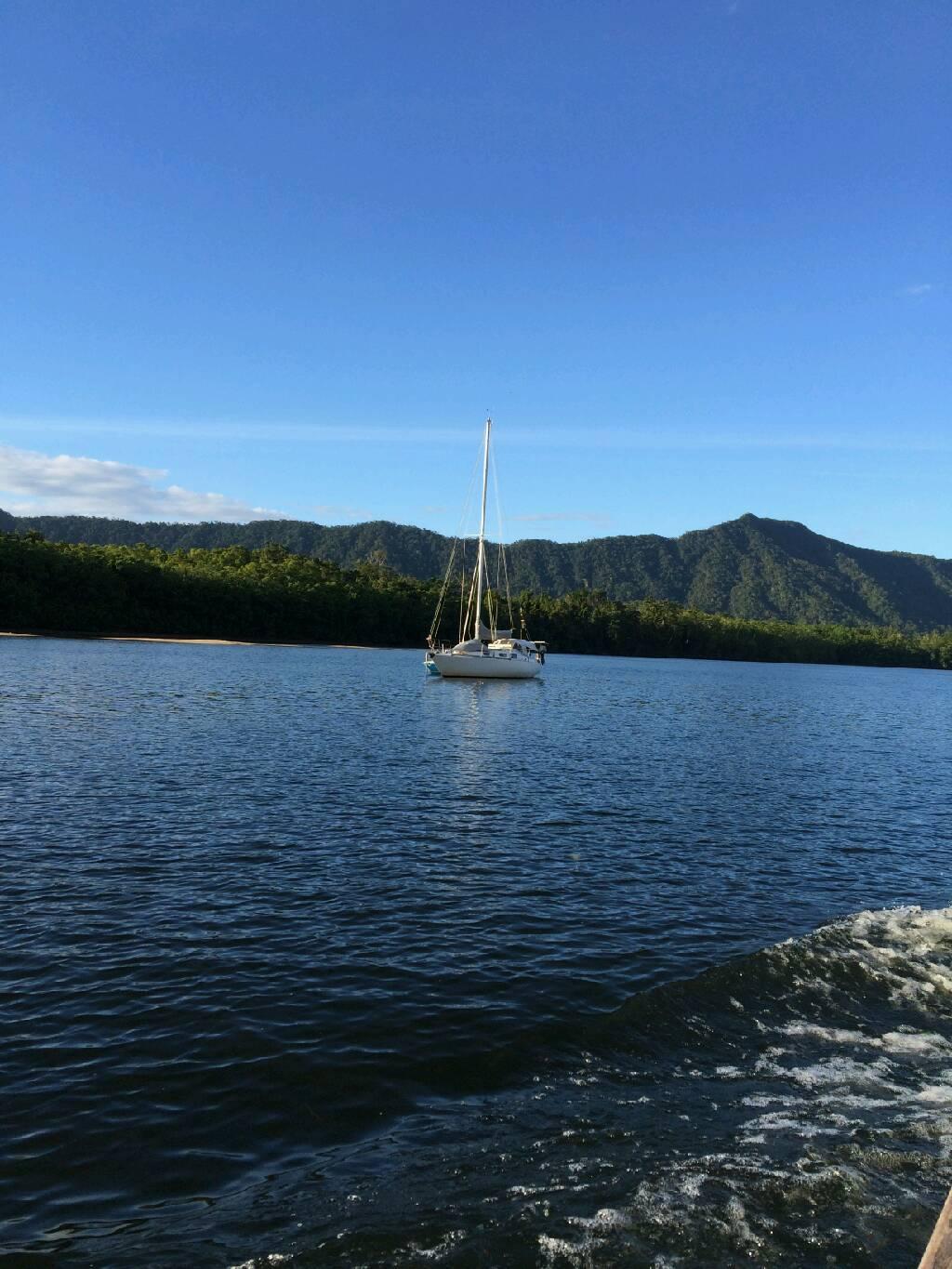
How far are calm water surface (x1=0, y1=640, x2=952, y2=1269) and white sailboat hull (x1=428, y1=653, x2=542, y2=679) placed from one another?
178 feet

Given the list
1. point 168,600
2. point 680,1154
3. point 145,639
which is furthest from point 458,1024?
point 168,600

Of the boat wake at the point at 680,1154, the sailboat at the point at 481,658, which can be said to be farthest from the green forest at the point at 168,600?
the boat wake at the point at 680,1154

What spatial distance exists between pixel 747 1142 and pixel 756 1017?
395 cm

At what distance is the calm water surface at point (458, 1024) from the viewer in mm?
8289

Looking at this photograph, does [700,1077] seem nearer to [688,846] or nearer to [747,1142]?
[747,1142]

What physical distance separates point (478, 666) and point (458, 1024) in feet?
243

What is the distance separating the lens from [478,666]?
8644cm

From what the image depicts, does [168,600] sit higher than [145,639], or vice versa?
[168,600]

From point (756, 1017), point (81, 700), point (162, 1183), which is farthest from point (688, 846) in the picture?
point (81, 700)

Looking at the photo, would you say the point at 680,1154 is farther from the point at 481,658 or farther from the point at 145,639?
the point at 145,639

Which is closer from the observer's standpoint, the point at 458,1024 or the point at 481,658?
the point at 458,1024

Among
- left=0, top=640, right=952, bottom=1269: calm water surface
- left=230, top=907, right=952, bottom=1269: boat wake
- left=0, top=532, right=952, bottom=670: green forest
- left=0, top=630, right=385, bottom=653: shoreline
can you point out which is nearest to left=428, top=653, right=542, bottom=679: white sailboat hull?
left=0, top=640, right=952, bottom=1269: calm water surface

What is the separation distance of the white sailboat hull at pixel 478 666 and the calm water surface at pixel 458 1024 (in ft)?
178

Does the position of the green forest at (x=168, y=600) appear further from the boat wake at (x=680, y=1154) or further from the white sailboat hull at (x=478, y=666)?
the boat wake at (x=680, y=1154)
